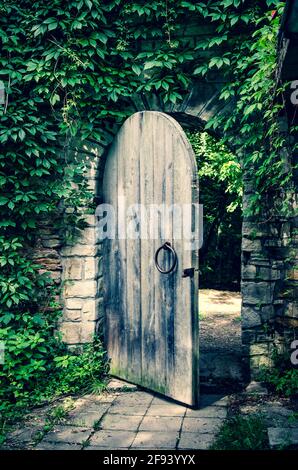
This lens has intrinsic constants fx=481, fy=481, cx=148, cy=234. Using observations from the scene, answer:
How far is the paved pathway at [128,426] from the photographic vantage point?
10.5 feet

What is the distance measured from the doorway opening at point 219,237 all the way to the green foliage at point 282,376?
7.17ft

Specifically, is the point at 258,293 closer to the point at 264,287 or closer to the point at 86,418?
the point at 264,287

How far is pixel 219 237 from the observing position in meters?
9.34

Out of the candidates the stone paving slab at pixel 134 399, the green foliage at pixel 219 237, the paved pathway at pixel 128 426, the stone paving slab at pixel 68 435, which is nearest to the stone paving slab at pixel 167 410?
the paved pathway at pixel 128 426

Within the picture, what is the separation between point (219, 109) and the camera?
4281 mm

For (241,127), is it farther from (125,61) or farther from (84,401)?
(84,401)

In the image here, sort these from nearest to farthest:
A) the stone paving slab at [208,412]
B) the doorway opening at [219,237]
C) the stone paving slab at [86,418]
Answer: the stone paving slab at [86,418] → the stone paving slab at [208,412] → the doorway opening at [219,237]

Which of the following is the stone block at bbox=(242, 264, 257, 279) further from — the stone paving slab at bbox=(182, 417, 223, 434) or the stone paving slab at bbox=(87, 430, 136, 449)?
the stone paving slab at bbox=(87, 430, 136, 449)

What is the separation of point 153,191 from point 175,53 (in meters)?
1.31

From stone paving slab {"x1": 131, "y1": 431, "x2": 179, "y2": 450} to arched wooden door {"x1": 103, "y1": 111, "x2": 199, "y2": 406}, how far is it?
531 millimetres

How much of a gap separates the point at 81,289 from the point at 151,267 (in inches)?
30.9

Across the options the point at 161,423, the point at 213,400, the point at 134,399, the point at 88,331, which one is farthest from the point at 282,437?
the point at 88,331

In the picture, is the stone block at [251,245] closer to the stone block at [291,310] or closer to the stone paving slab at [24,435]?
the stone block at [291,310]
